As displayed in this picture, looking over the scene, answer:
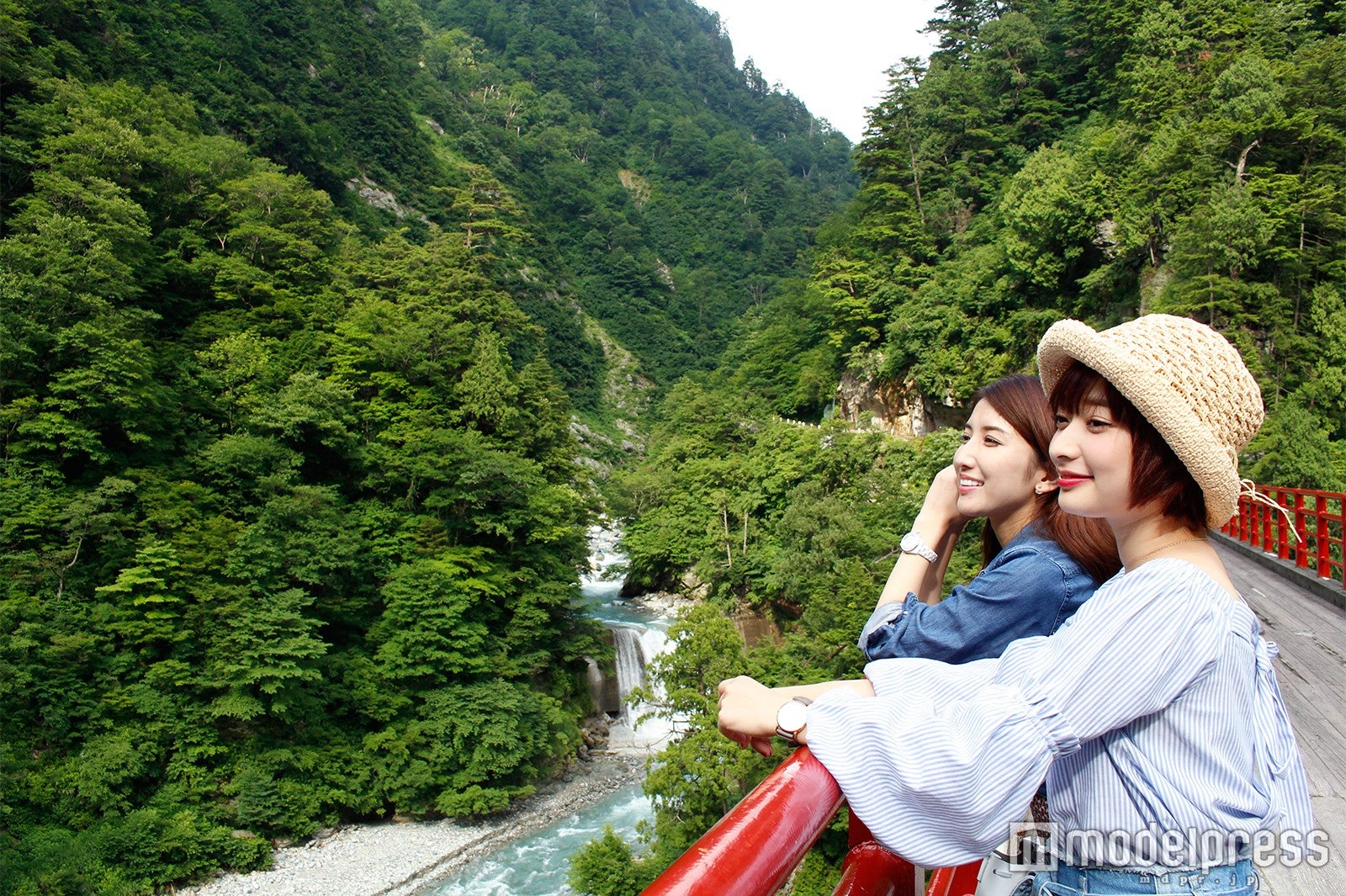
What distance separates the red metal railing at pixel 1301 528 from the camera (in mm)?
7664

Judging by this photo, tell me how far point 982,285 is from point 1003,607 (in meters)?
23.9

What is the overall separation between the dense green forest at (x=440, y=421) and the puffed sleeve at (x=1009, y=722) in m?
12.5

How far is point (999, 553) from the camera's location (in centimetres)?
198

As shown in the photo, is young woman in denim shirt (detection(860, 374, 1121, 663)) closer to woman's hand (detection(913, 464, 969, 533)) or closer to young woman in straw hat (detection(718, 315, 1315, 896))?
woman's hand (detection(913, 464, 969, 533))

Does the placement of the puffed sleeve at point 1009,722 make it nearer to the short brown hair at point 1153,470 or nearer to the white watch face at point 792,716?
the white watch face at point 792,716

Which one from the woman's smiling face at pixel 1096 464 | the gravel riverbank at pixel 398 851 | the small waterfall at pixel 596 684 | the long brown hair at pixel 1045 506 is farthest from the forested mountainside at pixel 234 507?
the woman's smiling face at pixel 1096 464

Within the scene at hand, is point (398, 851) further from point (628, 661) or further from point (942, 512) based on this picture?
point (942, 512)

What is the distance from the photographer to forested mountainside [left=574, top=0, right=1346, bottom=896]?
15094 millimetres

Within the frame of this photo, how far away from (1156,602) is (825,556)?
1895cm

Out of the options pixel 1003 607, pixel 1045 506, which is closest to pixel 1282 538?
pixel 1045 506

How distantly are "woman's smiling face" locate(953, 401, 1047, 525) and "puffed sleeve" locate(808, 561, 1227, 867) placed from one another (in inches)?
40.1

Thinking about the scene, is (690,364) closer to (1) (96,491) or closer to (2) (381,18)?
(2) (381,18)

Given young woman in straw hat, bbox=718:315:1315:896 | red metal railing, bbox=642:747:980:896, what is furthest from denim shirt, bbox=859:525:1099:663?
red metal railing, bbox=642:747:980:896

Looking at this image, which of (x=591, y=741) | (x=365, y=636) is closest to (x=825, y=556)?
(x=591, y=741)
